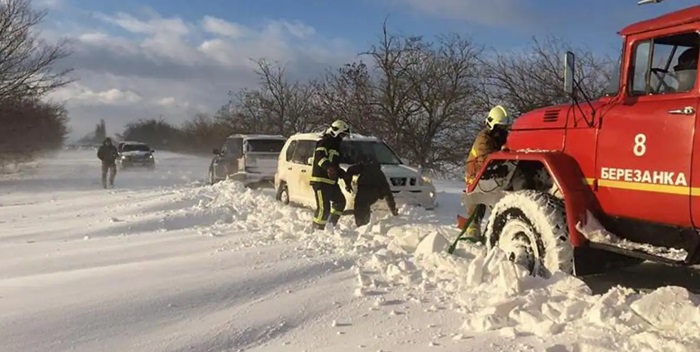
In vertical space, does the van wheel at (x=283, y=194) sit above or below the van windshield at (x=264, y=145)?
below

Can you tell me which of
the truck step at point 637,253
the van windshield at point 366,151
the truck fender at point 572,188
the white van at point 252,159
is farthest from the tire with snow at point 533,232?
the white van at point 252,159

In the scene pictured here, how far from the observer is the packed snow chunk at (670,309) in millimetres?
3803

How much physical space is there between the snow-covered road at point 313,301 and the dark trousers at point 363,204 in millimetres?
1391

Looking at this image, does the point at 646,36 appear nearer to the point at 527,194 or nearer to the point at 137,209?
the point at 527,194

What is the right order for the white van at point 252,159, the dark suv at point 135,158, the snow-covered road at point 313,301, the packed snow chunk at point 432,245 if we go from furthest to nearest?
the dark suv at point 135,158, the white van at point 252,159, the packed snow chunk at point 432,245, the snow-covered road at point 313,301

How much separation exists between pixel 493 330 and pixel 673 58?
8.16ft

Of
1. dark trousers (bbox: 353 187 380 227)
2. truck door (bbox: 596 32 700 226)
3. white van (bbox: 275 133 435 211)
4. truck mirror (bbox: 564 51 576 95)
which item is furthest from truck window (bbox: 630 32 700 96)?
white van (bbox: 275 133 435 211)

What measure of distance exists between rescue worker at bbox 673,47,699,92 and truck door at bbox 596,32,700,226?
19 mm

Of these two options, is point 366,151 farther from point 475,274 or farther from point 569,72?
point 569,72

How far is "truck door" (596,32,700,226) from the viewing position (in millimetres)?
4336

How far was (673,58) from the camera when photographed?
4.66 meters

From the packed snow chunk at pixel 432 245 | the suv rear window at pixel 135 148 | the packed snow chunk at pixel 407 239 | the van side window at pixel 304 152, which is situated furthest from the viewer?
the suv rear window at pixel 135 148

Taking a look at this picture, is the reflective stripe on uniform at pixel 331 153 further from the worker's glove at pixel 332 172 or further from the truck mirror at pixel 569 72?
the truck mirror at pixel 569 72

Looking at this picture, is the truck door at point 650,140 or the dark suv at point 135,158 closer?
the truck door at point 650,140
